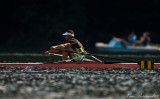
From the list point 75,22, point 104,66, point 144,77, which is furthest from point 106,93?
point 75,22

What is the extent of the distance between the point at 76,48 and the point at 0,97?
23.7ft

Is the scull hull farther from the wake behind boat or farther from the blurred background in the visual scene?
the blurred background

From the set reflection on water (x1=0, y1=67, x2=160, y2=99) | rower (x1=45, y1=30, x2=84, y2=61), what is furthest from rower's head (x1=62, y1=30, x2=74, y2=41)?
reflection on water (x1=0, y1=67, x2=160, y2=99)

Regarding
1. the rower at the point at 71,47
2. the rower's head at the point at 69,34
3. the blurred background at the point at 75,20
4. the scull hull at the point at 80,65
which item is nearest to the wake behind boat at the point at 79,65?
the scull hull at the point at 80,65

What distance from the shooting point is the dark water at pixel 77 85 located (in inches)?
378

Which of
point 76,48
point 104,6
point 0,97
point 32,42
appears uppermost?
point 104,6

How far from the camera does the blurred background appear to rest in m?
51.7

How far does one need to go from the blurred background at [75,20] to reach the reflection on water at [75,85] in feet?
119

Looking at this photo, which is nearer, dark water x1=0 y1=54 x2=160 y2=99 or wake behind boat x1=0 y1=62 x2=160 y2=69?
dark water x1=0 y1=54 x2=160 y2=99

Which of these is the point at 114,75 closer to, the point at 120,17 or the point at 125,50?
the point at 125,50

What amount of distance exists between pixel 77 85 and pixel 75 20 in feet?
137

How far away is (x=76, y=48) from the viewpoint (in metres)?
16.3

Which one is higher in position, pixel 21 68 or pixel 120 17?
pixel 120 17

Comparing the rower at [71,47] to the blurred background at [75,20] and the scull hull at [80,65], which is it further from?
the blurred background at [75,20]
